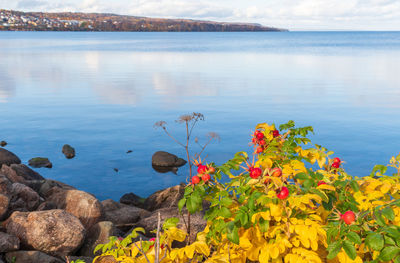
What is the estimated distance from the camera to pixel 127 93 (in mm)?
37719

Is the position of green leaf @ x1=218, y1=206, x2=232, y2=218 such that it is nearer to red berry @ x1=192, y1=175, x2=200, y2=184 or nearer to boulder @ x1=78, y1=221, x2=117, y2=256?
red berry @ x1=192, y1=175, x2=200, y2=184

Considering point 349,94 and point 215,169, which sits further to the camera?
point 349,94

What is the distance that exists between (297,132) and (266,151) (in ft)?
1.60

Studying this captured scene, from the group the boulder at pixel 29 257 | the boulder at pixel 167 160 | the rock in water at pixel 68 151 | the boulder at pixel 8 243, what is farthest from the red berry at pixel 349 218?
the rock in water at pixel 68 151

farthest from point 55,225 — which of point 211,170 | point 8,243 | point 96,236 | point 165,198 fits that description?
point 165,198

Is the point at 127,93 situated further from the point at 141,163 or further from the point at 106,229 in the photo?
the point at 106,229

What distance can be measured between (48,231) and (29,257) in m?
0.57

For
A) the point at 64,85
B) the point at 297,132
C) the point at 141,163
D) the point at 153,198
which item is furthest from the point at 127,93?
the point at 297,132

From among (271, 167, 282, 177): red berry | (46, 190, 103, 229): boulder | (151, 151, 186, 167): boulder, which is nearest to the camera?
(271, 167, 282, 177): red berry

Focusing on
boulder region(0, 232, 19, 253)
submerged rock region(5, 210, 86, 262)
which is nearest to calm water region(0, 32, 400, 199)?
submerged rock region(5, 210, 86, 262)

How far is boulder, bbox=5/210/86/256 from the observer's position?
7668 mm

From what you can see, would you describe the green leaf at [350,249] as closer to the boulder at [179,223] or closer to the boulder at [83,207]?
the boulder at [179,223]

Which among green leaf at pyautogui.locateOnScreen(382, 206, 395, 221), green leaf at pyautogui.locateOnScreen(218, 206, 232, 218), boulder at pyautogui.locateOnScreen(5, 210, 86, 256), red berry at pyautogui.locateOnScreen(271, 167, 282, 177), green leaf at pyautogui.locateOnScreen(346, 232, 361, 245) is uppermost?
red berry at pyautogui.locateOnScreen(271, 167, 282, 177)

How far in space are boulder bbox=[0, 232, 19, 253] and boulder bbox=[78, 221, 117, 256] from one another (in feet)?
4.54
